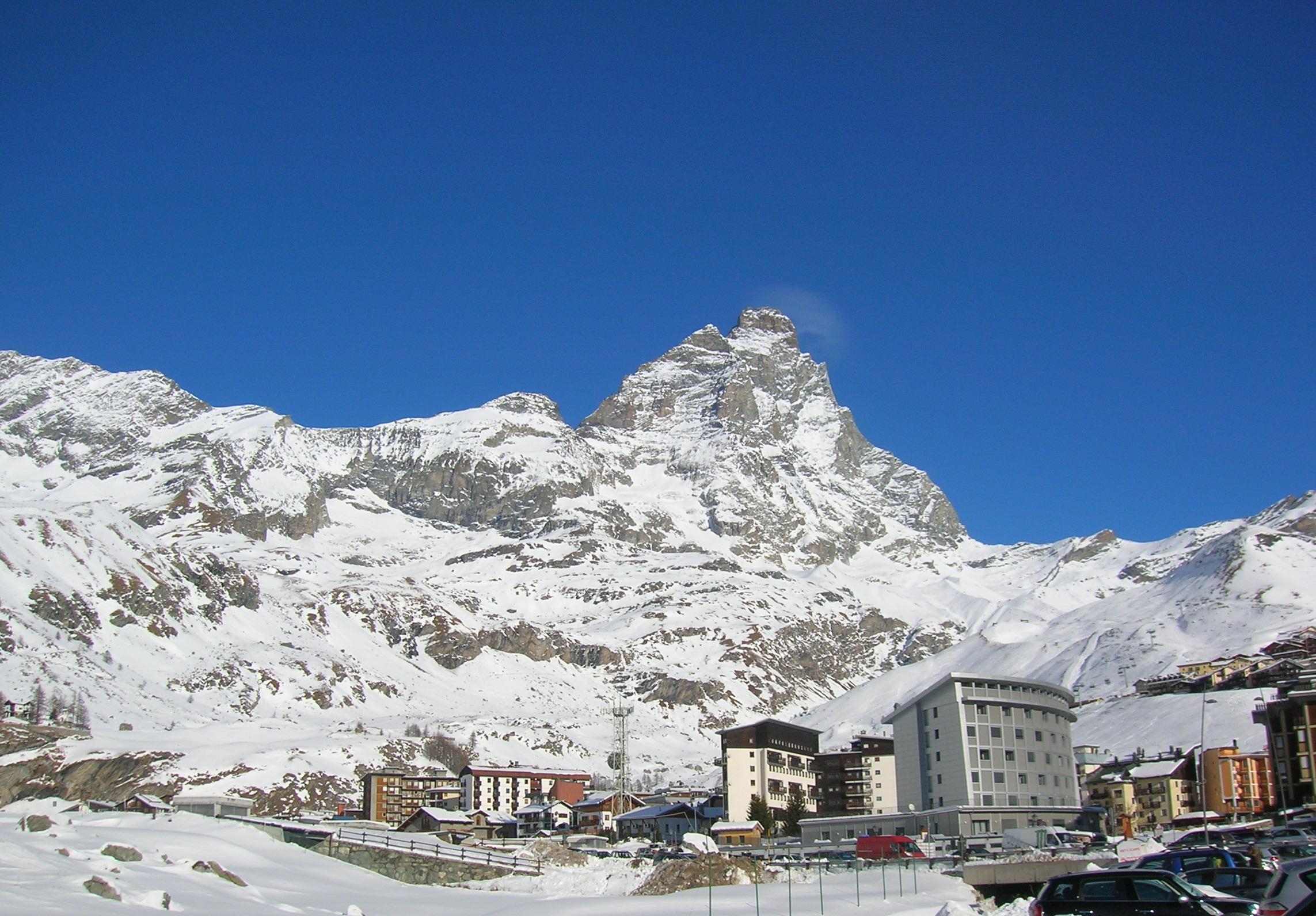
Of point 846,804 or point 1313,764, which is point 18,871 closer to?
point 1313,764

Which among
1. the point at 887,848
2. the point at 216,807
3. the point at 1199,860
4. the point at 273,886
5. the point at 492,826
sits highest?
the point at 1199,860

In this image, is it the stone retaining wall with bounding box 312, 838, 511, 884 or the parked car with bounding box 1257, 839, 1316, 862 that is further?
the stone retaining wall with bounding box 312, 838, 511, 884

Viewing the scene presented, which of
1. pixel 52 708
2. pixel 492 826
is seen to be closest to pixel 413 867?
pixel 492 826

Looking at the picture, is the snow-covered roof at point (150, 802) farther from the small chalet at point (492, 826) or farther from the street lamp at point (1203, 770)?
the street lamp at point (1203, 770)

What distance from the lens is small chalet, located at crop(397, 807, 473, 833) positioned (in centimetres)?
9156

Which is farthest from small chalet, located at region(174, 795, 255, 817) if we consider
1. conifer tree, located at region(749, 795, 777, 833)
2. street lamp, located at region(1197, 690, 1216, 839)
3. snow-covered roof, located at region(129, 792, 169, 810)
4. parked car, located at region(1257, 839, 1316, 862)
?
parked car, located at region(1257, 839, 1316, 862)

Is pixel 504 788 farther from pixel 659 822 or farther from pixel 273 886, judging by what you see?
pixel 273 886

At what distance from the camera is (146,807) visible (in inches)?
2749

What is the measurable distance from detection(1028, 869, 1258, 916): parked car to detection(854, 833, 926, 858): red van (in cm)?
3432

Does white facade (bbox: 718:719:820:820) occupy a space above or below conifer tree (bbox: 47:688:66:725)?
below

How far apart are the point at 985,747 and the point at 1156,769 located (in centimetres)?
3632

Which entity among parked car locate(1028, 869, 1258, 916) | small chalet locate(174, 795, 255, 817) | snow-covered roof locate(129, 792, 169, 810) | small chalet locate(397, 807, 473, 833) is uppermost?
parked car locate(1028, 869, 1258, 916)

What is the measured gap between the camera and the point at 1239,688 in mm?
151125

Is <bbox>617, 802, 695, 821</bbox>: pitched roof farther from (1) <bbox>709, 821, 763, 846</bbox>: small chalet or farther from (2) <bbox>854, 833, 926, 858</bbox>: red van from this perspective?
(2) <bbox>854, 833, 926, 858</bbox>: red van
